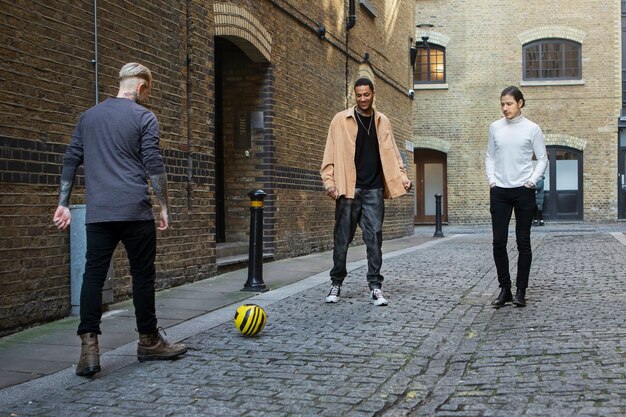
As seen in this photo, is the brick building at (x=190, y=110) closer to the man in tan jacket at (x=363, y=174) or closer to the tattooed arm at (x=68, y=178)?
the tattooed arm at (x=68, y=178)

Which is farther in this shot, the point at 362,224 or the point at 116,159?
the point at 362,224

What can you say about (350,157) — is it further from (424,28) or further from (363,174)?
(424,28)

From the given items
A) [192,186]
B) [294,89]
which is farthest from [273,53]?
[192,186]

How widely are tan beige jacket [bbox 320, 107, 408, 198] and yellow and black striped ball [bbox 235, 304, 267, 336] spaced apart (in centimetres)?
182

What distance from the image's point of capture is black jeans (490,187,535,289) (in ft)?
21.4

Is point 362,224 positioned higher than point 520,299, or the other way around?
point 362,224

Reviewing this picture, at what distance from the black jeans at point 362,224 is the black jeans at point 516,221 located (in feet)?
3.32

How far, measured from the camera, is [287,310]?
6.54 meters

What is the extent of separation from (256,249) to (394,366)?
11.4ft

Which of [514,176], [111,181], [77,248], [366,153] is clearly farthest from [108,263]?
[514,176]

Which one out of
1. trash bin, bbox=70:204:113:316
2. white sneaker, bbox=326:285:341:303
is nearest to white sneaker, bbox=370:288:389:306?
white sneaker, bbox=326:285:341:303

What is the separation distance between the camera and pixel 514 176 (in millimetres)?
6508

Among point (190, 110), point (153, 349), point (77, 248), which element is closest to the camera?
point (153, 349)

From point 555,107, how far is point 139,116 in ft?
78.0
